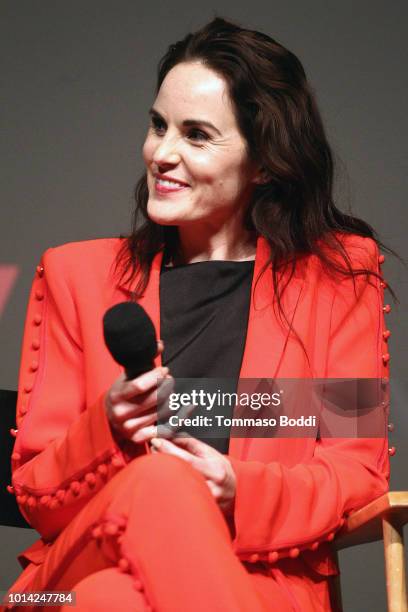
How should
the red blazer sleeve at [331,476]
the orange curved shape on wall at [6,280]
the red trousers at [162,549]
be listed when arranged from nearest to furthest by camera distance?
1. the red trousers at [162,549]
2. the red blazer sleeve at [331,476]
3. the orange curved shape on wall at [6,280]

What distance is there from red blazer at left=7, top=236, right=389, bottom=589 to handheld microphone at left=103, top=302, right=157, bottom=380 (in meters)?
0.21

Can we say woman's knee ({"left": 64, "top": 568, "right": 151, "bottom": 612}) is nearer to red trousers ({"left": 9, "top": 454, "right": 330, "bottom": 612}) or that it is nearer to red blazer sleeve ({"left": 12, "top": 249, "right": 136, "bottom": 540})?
red trousers ({"left": 9, "top": 454, "right": 330, "bottom": 612})

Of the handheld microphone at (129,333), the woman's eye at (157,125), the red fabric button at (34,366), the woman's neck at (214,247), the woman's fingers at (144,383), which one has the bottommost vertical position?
the red fabric button at (34,366)

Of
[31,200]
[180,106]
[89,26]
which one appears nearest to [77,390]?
[180,106]

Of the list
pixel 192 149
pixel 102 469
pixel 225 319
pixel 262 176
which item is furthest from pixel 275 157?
pixel 102 469

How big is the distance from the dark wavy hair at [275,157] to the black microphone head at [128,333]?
466mm

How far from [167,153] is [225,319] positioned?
0.87 ft

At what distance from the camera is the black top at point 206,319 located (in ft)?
6.09

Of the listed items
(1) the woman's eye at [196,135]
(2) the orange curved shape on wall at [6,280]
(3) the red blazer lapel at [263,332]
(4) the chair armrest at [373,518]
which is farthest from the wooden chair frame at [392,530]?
(2) the orange curved shape on wall at [6,280]

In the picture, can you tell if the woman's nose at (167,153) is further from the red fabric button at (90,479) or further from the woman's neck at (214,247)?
the red fabric button at (90,479)

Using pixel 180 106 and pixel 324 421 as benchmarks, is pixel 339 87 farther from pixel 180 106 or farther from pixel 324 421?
pixel 324 421

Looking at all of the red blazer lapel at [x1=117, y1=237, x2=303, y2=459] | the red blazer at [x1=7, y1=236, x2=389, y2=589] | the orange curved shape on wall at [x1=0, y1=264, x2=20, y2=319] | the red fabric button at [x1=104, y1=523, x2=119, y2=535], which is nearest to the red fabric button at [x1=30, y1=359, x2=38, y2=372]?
the red blazer at [x1=7, y1=236, x2=389, y2=589]

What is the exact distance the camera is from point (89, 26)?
100 inches

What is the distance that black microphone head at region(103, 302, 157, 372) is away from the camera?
4.64 feet
